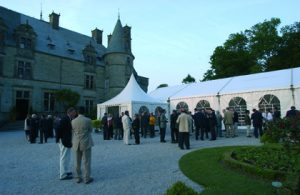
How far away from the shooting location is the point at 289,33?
1272 inches

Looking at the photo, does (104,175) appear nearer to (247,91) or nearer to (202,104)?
(247,91)

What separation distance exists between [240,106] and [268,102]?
174 cm

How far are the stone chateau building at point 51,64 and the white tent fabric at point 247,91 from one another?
46.9 ft

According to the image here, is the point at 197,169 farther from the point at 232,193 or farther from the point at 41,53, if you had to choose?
the point at 41,53

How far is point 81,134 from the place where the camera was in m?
5.39

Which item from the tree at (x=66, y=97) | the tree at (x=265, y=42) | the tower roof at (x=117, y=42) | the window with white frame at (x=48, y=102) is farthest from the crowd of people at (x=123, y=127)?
the tree at (x=265, y=42)

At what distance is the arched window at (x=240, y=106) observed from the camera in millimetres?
15734

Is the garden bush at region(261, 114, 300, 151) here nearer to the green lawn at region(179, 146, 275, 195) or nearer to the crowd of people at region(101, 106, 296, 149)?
the green lawn at region(179, 146, 275, 195)

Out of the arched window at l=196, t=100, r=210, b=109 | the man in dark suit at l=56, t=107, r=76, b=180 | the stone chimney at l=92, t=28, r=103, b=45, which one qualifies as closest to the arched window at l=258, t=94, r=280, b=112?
the arched window at l=196, t=100, r=210, b=109

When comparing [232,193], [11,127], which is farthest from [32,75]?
[232,193]

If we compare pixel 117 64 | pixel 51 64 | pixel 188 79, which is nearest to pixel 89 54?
pixel 117 64

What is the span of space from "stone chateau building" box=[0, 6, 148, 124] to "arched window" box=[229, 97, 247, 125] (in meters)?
19.6

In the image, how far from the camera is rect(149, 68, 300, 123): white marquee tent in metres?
13.9

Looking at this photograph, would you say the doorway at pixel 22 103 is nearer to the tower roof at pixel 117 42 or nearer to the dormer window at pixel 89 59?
the dormer window at pixel 89 59
